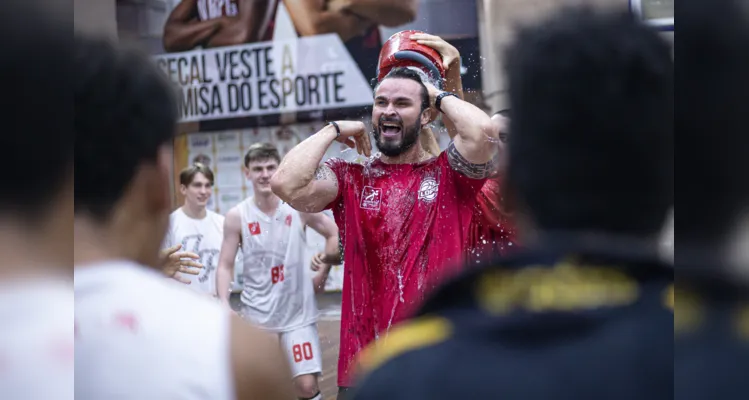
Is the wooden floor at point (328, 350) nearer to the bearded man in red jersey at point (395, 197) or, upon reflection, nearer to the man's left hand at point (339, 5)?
the bearded man in red jersey at point (395, 197)

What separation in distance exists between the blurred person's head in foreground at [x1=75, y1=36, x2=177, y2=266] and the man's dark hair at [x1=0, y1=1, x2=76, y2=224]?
0.04 metres

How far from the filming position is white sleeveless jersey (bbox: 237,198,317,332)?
5.42m

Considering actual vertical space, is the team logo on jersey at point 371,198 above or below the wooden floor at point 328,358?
above

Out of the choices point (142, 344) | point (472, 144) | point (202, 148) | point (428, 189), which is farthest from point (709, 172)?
point (202, 148)

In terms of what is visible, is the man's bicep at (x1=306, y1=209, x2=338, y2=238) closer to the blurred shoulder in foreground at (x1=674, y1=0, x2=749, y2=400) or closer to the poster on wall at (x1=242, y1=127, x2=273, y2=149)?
the poster on wall at (x1=242, y1=127, x2=273, y2=149)

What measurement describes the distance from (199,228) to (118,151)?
184 inches

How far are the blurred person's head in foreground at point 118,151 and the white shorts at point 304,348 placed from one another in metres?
3.95

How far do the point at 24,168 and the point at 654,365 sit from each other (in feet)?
2.81

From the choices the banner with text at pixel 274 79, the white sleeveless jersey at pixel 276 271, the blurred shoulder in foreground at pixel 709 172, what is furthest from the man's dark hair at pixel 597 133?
the banner with text at pixel 274 79

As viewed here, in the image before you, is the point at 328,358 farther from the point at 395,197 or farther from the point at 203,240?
the point at 395,197

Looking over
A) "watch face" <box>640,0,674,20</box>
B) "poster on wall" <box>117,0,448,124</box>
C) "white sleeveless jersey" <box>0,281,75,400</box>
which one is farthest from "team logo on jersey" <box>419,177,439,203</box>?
"poster on wall" <box>117,0,448,124</box>

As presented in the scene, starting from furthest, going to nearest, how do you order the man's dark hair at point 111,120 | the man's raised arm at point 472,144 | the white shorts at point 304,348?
the white shorts at point 304,348 → the man's raised arm at point 472,144 → the man's dark hair at point 111,120

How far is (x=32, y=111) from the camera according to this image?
1182 millimetres

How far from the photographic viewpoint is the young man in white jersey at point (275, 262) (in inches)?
211
